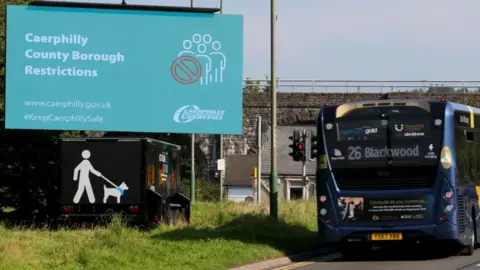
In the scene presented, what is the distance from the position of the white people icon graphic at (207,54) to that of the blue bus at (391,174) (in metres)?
10.8

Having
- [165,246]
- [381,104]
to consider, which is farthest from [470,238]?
[165,246]

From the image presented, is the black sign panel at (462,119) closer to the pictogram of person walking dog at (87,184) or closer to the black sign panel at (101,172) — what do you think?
the black sign panel at (101,172)

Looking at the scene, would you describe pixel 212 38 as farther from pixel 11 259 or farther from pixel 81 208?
pixel 11 259

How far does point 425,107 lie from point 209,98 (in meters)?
11.9

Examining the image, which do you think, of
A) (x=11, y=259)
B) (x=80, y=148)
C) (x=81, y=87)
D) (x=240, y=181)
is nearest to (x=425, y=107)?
(x=11, y=259)

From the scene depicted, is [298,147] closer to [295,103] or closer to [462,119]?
[462,119]

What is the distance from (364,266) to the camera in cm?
1823

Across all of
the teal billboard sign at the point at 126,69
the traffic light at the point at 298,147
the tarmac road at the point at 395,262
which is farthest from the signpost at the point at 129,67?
the tarmac road at the point at 395,262

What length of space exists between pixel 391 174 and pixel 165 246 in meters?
4.66

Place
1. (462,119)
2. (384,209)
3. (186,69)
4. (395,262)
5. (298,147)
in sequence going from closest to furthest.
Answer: (395,262) < (384,209) < (462,119) < (298,147) < (186,69)

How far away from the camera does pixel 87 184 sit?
2753 centimetres

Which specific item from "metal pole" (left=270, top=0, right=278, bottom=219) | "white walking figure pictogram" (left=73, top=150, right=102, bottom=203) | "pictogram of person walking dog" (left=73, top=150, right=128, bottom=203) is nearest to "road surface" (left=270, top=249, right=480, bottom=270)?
"metal pole" (left=270, top=0, right=278, bottom=219)

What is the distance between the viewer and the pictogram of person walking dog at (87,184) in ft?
89.5

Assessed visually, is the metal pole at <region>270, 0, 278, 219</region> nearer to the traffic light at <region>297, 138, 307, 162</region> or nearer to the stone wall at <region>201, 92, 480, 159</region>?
the traffic light at <region>297, 138, 307, 162</region>
